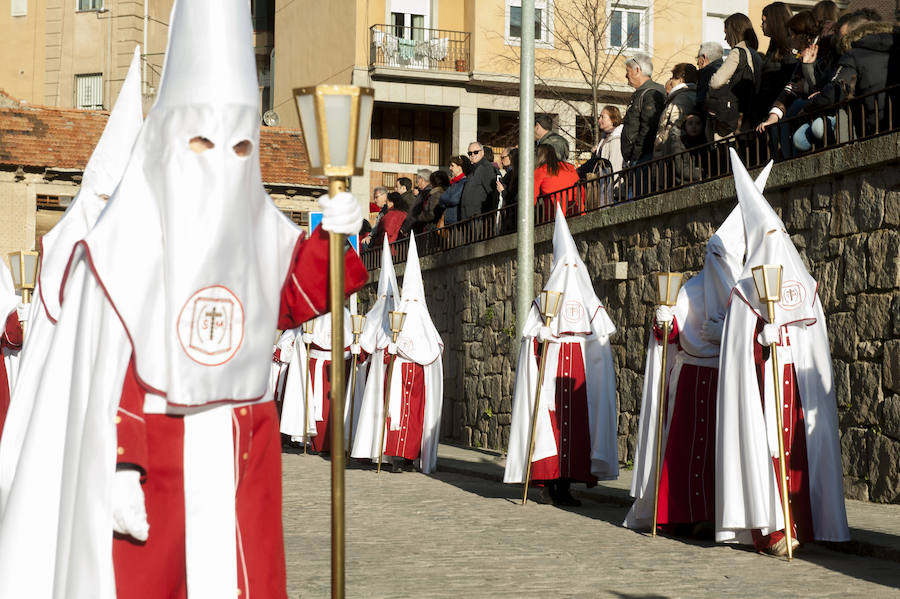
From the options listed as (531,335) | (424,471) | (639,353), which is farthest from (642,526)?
(424,471)

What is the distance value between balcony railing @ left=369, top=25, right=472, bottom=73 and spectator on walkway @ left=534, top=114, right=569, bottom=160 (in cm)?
1755

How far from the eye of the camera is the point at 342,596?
14.2 ft

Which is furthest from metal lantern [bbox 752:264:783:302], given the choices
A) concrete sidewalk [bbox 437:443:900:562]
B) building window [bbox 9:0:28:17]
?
building window [bbox 9:0:28:17]

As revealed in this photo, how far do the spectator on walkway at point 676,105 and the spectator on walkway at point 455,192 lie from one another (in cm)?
629

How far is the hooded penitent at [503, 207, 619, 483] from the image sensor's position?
12664 mm

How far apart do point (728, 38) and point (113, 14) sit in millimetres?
34183

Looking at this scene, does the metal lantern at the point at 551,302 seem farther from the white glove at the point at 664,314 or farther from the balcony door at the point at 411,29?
the balcony door at the point at 411,29

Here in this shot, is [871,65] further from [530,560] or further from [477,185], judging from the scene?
[477,185]

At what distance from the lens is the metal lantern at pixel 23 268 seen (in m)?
11.8

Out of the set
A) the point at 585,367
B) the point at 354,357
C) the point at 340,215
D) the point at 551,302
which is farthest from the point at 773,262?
the point at 354,357

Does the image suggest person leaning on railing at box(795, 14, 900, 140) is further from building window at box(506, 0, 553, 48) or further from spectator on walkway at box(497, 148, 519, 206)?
building window at box(506, 0, 553, 48)

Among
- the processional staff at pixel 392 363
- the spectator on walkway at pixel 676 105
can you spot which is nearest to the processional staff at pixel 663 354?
the spectator on walkway at pixel 676 105

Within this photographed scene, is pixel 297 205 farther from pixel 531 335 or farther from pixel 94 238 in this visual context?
pixel 94 238

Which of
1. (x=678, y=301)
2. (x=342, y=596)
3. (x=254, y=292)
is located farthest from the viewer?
(x=678, y=301)
